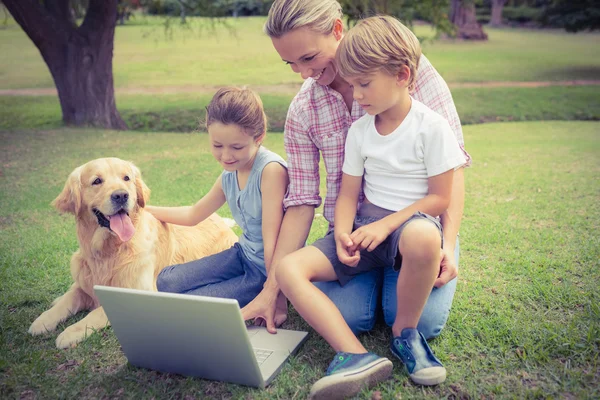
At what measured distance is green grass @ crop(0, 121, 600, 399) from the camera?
2.53 metres

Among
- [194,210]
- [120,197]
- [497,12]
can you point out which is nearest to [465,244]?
[194,210]

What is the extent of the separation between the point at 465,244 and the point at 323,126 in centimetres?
178

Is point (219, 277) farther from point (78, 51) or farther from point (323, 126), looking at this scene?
point (78, 51)

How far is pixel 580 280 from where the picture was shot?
139 inches

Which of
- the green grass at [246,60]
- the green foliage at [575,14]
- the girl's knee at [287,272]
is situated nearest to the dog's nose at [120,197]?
the girl's knee at [287,272]

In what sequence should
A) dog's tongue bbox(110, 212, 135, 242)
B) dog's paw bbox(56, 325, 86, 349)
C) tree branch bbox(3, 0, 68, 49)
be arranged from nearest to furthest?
1. dog's paw bbox(56, 325, 86, 349)
2. dog's tongue bbox(110, 212, 135, 242)
3. tree branch bbox(3, 0, 68, 49)

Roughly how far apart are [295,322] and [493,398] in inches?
45.6

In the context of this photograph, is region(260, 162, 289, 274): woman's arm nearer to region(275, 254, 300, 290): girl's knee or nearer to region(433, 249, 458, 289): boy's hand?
region(275, 254, 300, 290): girl's knee

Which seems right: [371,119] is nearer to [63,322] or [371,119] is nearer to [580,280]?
[580,280]

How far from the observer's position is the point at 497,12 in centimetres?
3716

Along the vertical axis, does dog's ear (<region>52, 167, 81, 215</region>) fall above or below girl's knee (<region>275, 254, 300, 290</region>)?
above

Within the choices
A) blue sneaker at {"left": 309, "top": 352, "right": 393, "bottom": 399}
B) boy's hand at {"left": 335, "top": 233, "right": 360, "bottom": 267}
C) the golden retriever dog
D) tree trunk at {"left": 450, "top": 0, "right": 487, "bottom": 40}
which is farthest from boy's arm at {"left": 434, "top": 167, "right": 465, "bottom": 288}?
tree trunk at {"left": 450, "top": 0, "right": 487, "bottom": 40}

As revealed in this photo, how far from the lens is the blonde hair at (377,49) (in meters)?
2.64

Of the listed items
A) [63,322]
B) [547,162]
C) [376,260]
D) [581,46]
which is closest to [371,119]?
[376,260]
